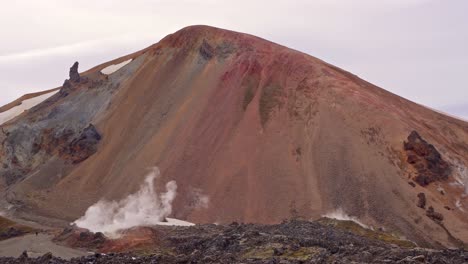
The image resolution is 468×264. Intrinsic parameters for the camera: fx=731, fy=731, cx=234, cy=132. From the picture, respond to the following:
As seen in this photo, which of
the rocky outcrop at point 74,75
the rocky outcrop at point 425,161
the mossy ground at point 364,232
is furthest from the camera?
the rocky outcrop at point 74,75

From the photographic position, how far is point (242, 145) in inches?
2196

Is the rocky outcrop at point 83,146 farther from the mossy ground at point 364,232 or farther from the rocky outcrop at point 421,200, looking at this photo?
the rocky outcrop at point 421,200

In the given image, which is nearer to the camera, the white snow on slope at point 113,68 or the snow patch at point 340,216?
the snow patch at point 340,216

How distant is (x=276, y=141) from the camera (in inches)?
2189

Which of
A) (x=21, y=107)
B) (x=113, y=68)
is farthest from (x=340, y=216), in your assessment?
(x=21, y=107)

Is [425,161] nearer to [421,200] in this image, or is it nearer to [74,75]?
[421,200]

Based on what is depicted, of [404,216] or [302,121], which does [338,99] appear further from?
[404,216]

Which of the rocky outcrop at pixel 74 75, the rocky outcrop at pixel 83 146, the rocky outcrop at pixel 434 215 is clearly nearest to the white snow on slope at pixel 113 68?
the rocky outcrop at pixel 74 75

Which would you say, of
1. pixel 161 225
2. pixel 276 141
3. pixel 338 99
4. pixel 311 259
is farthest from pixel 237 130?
pixel 311 259

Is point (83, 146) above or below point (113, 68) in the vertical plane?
below

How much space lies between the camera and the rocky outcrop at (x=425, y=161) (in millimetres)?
50862

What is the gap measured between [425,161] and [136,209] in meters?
20.6

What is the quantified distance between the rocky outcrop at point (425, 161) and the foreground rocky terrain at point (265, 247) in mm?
8212

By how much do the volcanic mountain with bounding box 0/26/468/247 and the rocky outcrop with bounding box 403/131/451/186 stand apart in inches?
3.9
